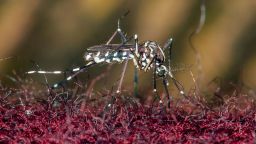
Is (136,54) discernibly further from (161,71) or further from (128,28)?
(128,28)

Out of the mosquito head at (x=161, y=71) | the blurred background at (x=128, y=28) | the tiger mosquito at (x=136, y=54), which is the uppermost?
the blurred background at (x=128, y=28)

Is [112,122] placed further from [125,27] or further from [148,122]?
[125,27]

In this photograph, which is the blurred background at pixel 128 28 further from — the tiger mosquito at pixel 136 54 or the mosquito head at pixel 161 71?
the mosquito head at pixel 161 71

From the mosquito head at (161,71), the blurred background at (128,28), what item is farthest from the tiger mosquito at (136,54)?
the blurred background at (128,28)

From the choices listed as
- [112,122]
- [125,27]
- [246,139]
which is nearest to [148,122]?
[112,122]

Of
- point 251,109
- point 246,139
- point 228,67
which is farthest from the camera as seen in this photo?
point 228,67

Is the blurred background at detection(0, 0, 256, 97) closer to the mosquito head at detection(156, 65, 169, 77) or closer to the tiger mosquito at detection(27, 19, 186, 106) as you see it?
the tiger mosquito at detection(27, 19, 186, 106)

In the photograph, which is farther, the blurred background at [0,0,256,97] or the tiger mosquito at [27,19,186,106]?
the blurred background at [0,0,256,97]

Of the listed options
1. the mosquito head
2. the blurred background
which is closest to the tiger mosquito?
the mosquito head
